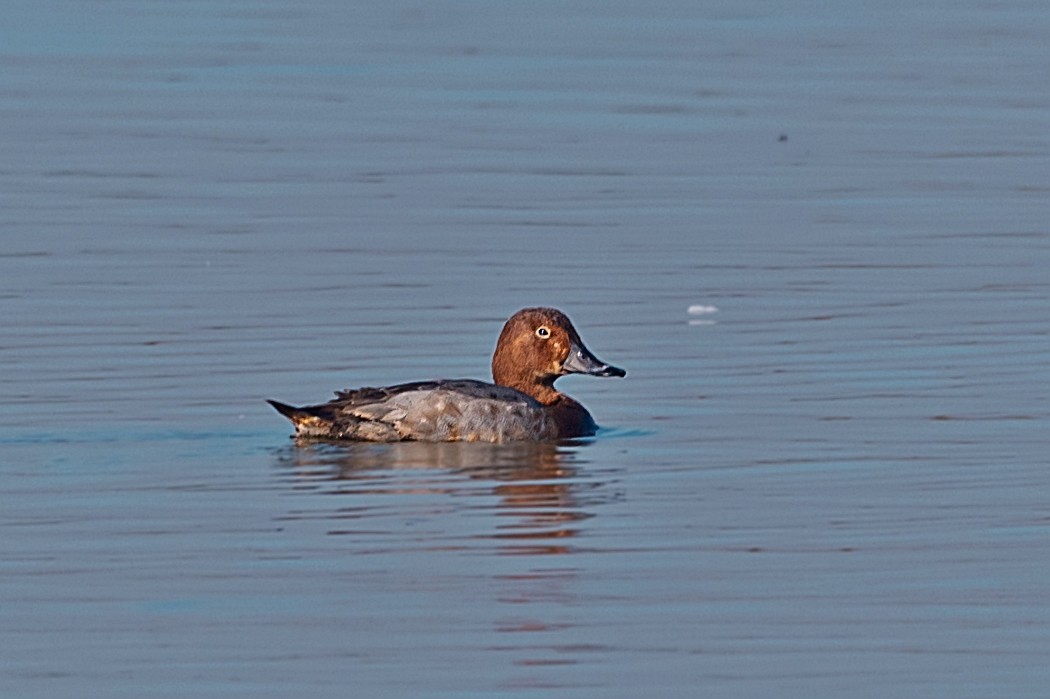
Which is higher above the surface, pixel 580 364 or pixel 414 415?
pixel 580 364

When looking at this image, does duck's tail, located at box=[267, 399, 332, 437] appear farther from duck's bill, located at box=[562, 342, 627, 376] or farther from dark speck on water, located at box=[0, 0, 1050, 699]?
duck's bill, located at box=[562, 342, 627, 376]

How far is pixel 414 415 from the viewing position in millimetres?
10992

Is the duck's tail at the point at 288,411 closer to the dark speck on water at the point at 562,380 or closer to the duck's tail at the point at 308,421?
the duck's tail at the point at 308,421

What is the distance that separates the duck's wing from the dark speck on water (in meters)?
0.09

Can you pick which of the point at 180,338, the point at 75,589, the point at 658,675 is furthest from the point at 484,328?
the point at 658,675

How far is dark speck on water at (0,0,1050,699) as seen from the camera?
7.57 meters

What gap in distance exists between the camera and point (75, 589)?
8.09 m

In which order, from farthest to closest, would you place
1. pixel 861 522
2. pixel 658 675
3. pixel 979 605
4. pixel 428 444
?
pixel 428 444, pixel 861 522, pixel 979 605, pixel 658 675

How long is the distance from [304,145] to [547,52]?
6.57 m

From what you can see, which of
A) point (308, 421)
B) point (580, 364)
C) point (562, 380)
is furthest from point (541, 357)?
point (562, 380)

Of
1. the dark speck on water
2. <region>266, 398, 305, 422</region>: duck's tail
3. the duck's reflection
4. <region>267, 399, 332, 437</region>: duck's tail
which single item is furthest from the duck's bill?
<region>266, 398, 305, 422</region>: duck's tail

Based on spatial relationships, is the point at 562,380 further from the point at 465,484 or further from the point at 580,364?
the point at 465,484

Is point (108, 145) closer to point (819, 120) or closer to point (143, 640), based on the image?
point (819, 120)

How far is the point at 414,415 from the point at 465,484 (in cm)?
100
